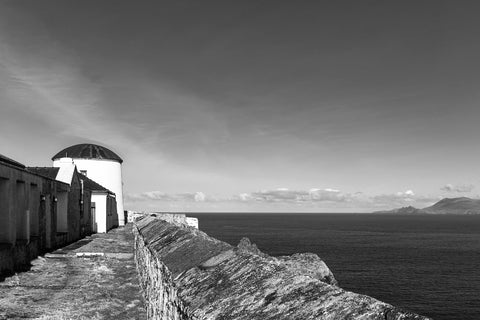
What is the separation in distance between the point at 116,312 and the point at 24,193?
9.69 meters

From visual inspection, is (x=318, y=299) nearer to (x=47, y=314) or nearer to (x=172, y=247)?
(x=172, y=247)

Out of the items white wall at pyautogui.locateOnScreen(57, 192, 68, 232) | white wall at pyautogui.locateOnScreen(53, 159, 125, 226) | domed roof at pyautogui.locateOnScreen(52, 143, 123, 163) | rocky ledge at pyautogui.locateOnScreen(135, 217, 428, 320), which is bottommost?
rocky ledge at pyautogui.locateOnScreen(135, 217, 428, 320)

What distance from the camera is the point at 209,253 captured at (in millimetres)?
4168

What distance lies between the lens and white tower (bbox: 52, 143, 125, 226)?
3931 centimetres

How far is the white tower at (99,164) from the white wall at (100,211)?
8.43 metres

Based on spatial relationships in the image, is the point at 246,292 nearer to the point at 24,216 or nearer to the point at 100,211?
the point at 24,216

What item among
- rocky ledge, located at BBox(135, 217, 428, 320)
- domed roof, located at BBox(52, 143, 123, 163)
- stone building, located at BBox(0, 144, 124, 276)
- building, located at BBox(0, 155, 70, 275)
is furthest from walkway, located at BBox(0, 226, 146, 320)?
domed roof, located at BBox(52, 143, 123, 163)

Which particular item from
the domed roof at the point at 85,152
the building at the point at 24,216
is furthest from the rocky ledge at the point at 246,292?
the domed roof at the point at 85,152

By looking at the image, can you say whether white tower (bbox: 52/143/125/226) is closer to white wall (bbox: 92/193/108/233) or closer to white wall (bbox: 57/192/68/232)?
white wall (bbox: 92/193/108/233)

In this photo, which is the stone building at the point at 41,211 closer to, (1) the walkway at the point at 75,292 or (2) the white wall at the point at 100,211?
(2) the white wall at the point at 100,211

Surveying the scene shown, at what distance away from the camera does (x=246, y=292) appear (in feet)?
9.36

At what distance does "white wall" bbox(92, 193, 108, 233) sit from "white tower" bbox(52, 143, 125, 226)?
843cm

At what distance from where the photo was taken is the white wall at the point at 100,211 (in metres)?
31.2

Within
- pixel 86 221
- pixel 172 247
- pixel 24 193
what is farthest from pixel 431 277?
pixel 172 247
